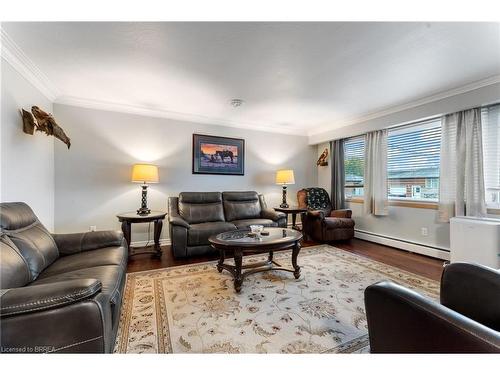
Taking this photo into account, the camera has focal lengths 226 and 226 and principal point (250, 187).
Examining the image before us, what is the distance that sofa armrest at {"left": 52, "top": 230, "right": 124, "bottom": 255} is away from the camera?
1986mm

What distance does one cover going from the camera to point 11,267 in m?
1.27

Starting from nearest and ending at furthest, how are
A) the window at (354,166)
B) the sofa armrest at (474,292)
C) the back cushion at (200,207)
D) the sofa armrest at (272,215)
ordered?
1. the sofa armrest at (474,292)
2. the back cushion at (200,207)
3. the sofa armrest at (272,215)
4. the window at (354,166)

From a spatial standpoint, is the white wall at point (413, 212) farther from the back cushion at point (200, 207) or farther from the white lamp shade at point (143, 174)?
the white lamp shade at point (143, 174)

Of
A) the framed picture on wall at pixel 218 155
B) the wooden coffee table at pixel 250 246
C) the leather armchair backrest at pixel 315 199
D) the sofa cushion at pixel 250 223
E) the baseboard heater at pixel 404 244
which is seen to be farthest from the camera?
the leather armchair backrest at pixel 315 199

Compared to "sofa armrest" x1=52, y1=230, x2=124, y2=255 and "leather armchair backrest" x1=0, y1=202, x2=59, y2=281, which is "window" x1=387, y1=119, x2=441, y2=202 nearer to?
"sofa armrest" x1=52, y1=230, x2=124, y2=255

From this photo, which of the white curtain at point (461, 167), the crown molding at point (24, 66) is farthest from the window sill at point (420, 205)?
the crown molding at point (24, 66)

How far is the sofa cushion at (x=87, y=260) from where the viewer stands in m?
1.60

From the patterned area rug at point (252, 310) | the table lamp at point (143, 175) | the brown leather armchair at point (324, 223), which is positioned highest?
the table lamp at point (143, 175)

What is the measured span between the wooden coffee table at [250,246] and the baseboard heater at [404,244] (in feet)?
7.33

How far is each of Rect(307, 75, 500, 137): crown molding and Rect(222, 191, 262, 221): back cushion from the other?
2.18 meters

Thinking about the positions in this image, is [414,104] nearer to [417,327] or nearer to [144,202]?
[417,327]

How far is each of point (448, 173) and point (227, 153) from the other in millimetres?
3444
